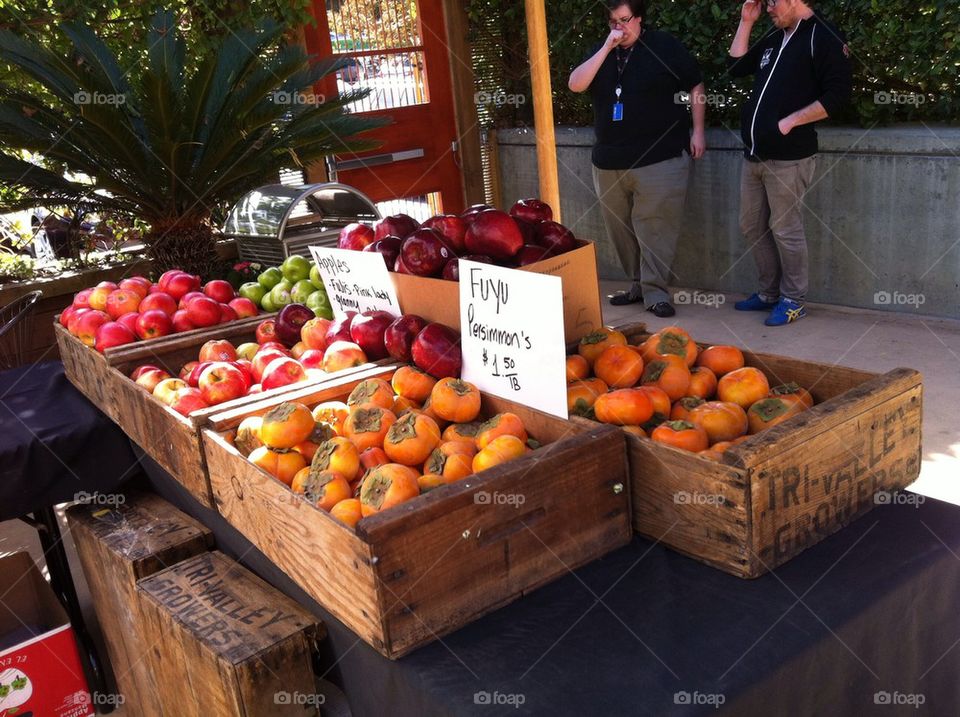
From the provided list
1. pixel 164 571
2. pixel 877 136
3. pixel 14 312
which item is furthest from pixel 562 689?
pixel 877 136

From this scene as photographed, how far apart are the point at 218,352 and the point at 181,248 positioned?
9.15 feet

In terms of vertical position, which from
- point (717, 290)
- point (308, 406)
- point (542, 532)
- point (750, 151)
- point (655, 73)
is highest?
point (655, 73)

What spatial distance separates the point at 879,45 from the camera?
5.09 meters

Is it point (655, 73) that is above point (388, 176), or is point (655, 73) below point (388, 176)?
above

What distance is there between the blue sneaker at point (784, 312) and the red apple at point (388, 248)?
354cm

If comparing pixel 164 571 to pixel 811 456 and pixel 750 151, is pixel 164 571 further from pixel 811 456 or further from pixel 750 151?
pixel 750 151

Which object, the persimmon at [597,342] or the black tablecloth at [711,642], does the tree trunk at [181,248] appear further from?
the black tablecloth at [711,642]

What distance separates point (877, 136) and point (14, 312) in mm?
4689

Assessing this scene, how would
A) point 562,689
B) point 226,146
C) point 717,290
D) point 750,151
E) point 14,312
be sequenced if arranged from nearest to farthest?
point 562,689 → point 14,312 → point 226,146 → point 750,151 → point 717,290

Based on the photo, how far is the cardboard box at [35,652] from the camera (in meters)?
2.38

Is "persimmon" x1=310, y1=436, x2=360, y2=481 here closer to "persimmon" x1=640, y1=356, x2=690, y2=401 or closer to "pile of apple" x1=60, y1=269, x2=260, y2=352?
"persimmon" x1=640, y1=356, x2=690, y2=401

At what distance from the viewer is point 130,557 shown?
2059mm

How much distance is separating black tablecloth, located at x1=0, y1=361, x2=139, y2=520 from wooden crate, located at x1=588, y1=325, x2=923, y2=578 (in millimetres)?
1550

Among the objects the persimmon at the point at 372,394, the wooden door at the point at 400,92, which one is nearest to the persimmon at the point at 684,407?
the persimmon at the point at 372,394
